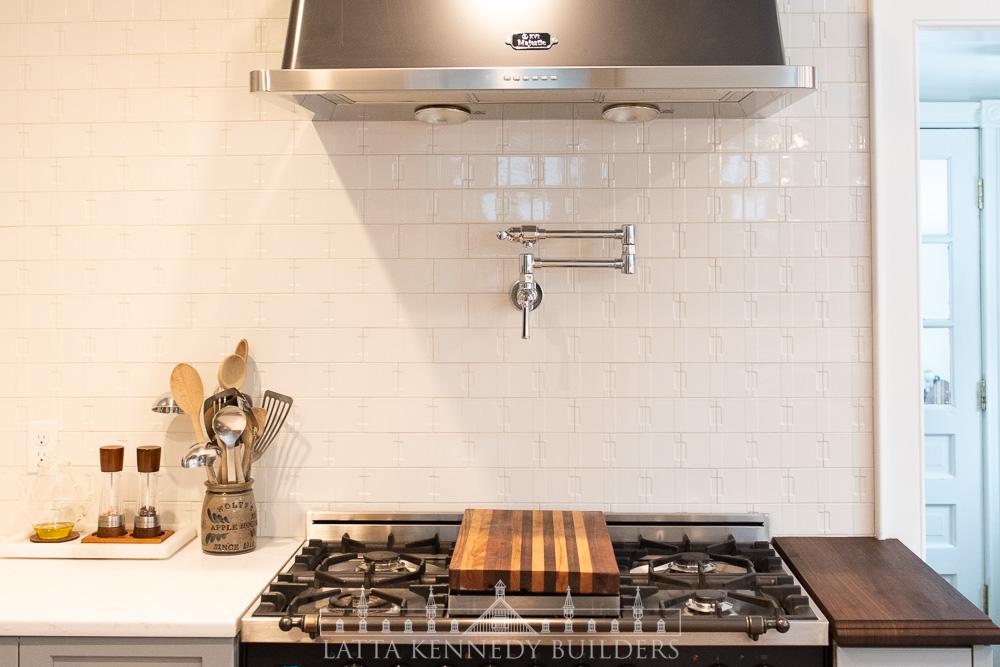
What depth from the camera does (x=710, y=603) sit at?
186cm

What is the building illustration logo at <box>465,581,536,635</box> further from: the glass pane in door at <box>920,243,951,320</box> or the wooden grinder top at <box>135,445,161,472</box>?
the glass pane in door at <box>920,243,951,320</box>

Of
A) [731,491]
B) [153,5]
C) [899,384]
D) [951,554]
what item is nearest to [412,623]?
[731,491]

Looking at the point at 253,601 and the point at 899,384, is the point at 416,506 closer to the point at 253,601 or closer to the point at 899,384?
the point at 253,601

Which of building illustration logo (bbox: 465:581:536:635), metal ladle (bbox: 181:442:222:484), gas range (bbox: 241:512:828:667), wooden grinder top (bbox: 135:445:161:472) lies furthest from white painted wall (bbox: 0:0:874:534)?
building illustration logo (bbox: 465:581:536:635)

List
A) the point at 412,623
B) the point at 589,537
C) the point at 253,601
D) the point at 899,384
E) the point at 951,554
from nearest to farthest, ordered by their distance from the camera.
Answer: the point at 412,623 < the point at 253,601 < the point at 589,537 < the point at 899,384 < the point at 951,554

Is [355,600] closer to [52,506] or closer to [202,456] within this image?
[202,456]

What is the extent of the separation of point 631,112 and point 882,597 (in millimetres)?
1203

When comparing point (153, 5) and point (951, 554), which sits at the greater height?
point (153, 5)

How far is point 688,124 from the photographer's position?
236cm

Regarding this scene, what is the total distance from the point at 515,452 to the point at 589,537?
1.28 ft

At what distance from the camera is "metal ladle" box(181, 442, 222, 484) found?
2090mm

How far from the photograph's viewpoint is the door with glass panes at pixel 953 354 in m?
3.80

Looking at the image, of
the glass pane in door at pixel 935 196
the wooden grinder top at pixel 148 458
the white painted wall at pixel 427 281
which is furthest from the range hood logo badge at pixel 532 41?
the glass pane in door at pixel 935 196

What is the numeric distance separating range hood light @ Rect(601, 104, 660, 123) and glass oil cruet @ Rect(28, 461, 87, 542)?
161cm
